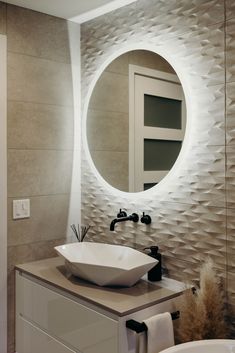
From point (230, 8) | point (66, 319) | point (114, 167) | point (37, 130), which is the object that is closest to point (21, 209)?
point (37, 130)

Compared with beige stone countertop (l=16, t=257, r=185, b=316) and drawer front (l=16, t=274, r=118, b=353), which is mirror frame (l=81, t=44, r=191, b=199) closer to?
beige stone countertop (l=16, t=257, r=185, b=316)

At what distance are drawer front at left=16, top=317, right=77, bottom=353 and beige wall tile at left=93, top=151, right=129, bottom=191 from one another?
93 cm

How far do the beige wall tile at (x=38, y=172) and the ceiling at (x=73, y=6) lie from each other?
88 cm

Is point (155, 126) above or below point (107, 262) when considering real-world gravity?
above

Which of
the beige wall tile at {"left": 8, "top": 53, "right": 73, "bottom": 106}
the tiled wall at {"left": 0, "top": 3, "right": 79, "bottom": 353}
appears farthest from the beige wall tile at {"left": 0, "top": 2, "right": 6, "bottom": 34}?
the beige wall tile at {"left": 8, "top": 53, "right": 73, "bottom": 106}

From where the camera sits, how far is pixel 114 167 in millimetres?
2361

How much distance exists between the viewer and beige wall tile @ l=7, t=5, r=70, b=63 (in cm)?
229

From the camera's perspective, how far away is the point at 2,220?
2262 millimetres

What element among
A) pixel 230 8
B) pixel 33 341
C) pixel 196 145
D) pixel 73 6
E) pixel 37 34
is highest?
pixel 73 6

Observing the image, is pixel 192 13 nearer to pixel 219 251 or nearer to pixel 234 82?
pixel 234 82

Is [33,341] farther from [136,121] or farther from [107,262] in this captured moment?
[136,121]

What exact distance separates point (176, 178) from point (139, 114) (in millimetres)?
468

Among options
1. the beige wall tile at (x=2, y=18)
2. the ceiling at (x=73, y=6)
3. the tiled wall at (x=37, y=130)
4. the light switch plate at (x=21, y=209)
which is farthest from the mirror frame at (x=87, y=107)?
the beige wall tile at (x=2, y=18)

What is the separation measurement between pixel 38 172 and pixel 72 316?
0.94 meters
